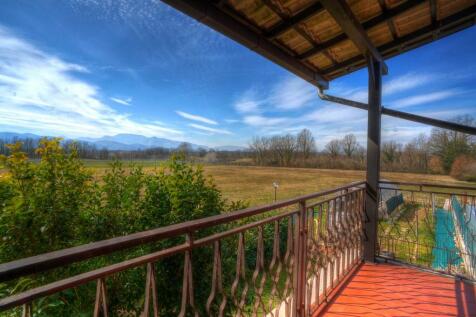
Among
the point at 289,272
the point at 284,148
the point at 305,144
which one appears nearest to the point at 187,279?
the point at 289,272

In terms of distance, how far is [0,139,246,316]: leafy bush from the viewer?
1.76 metres

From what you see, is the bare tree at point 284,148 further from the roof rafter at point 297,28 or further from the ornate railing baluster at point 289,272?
the ornate railing baluster at point 289,272

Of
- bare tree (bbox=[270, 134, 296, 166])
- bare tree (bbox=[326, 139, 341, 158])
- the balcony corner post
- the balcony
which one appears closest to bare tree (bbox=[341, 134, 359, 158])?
bare tree (bbox=[326, 139, 341, 158])

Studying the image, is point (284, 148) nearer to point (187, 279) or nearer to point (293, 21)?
point (293, 21)

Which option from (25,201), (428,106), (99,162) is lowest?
(25,201)

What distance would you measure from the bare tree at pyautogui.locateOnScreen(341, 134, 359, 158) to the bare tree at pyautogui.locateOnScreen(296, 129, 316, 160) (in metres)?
3.39

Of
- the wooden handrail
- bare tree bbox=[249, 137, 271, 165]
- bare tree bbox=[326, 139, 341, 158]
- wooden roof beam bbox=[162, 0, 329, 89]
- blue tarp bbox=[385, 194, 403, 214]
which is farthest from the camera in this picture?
bare tree bbox=[249, 137, 271, 165]

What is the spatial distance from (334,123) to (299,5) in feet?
76.4

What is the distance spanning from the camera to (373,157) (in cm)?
269

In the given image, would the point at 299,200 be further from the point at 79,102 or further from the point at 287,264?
the point at 79,102

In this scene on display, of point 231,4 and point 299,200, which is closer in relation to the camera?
point 299,200

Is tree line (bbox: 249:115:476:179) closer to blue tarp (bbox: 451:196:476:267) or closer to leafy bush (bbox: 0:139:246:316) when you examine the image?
blue tarp (bbox: 451:196:476:267)

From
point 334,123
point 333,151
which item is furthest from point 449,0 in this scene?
point 334,123

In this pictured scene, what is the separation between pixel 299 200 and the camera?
5.00ft
